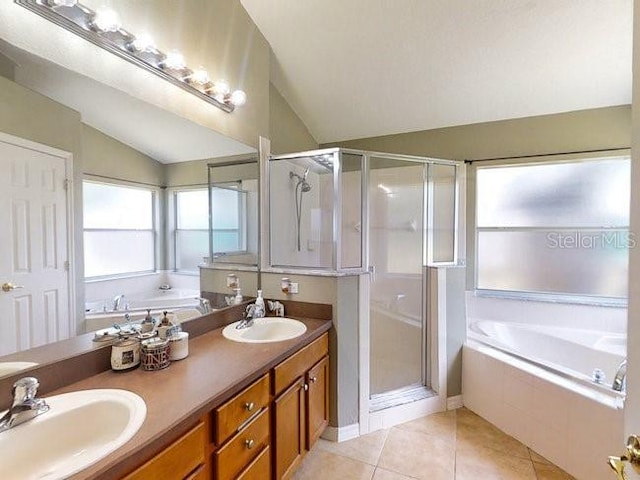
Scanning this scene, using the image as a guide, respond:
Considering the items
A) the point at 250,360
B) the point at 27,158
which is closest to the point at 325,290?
the point at 250,360

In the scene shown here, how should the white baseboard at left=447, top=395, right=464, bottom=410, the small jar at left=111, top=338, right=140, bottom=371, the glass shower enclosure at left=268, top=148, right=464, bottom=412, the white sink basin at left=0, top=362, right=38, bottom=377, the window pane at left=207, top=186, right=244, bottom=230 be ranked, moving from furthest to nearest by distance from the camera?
the white baseboard at left=447, top=395, right=464, bottom=410 → the glass shower enclosure at left=268, top=148, right=464, bottom=412 → the window pane at left=207, top=186, right=244, bottom=230 → the small jar at left=111, top=338, right=140, bottom=371 → the white sink basin at left=0, top=362, right=38, bottom=377

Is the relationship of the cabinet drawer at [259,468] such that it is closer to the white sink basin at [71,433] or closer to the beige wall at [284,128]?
the white sink basin at [71,433]

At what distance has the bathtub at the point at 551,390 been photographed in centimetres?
168

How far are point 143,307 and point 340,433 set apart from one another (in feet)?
4.90

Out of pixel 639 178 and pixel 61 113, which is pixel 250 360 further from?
pixel 639 178

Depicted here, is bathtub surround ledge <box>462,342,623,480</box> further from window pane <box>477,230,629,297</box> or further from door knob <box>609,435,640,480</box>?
door knob <box>609,435,640,480</box>

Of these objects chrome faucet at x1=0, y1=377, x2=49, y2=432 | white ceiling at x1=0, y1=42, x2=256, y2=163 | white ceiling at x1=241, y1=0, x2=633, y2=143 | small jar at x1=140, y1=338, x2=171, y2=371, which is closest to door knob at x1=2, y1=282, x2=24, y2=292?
chrome faucet at x1=0, y1=377, x2=49, y2=432

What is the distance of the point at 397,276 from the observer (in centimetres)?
263

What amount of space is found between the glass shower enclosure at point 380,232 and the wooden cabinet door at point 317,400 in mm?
440

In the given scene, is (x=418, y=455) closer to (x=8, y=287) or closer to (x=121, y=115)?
(x=8, y=287)

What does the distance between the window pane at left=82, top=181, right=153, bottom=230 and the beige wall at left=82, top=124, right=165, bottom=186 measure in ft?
0.18

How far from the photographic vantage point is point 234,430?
3.94ft

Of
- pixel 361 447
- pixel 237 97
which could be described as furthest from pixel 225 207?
pixel 361 447

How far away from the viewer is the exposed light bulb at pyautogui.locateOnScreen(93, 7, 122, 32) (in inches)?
51.6
